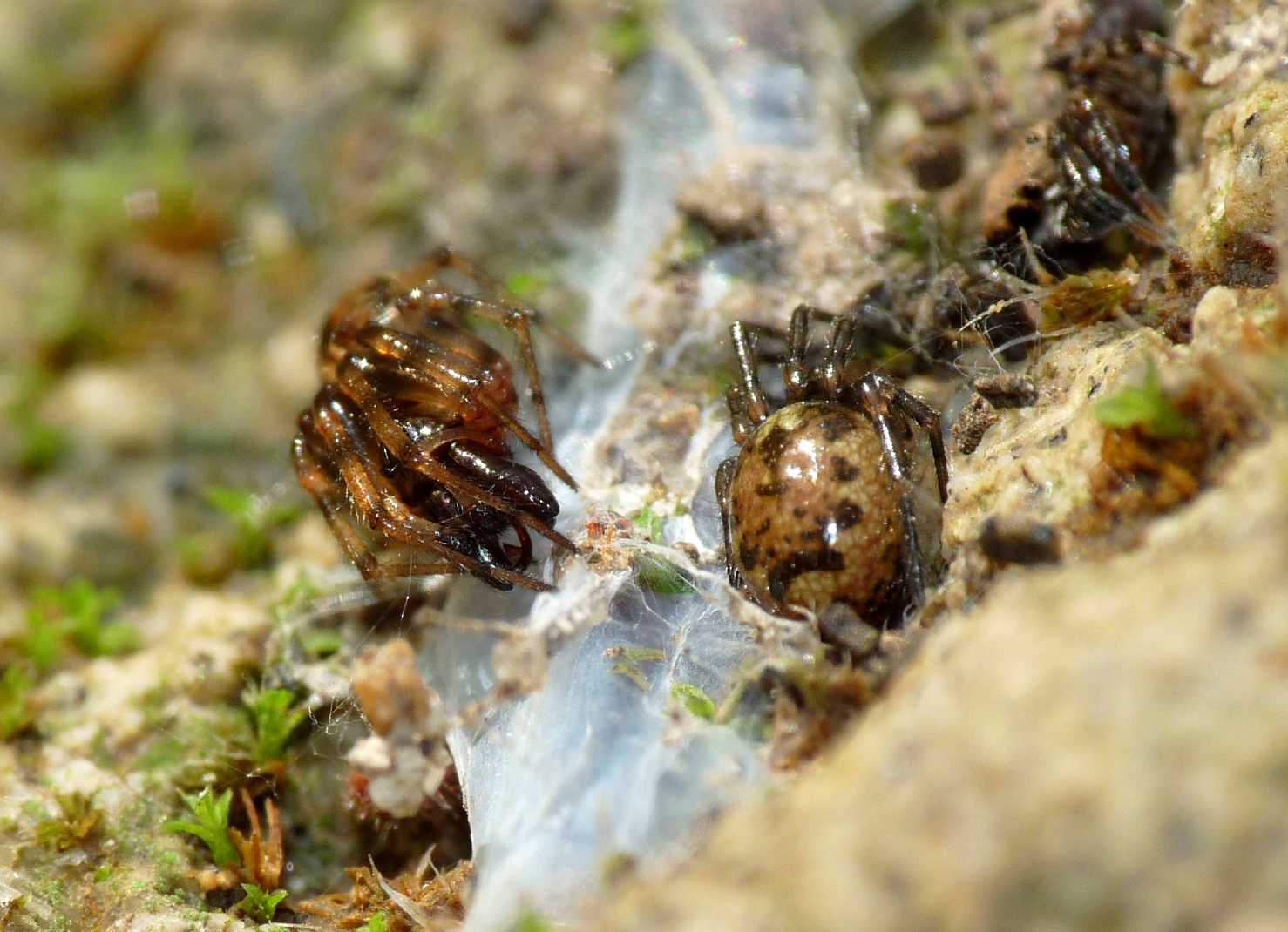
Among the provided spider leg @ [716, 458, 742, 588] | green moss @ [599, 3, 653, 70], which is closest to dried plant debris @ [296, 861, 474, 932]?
spider leg @ [716, 458, 742, 588]

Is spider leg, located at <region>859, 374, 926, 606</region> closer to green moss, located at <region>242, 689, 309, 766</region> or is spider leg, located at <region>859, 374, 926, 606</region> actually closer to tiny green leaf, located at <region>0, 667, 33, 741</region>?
green moss, located at <region>242, 689, 309, 766</region>

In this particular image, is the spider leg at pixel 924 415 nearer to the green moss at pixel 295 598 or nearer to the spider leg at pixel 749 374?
the spider leg at pixel 749 374

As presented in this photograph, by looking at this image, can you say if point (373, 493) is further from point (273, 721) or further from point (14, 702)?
point (14, 702)

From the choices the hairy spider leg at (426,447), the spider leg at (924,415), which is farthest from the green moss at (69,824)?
the spider leg at (924,415)

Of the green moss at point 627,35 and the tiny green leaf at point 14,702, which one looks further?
the green moss at point 627,35

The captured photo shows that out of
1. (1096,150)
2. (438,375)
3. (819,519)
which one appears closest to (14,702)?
(438,375)

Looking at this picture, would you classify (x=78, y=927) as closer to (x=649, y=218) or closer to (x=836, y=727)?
(x=836, y=727)

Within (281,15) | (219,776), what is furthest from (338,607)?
(281,15)

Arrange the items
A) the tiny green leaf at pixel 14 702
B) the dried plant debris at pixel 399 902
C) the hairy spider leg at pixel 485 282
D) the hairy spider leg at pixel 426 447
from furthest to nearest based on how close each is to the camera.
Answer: the hairy spider leg at pixel 485 282, the tiny green leaf at pixel 14 702, the hairy spider leg at pixel 426 447, the dried plant debris at pixel 399 902
